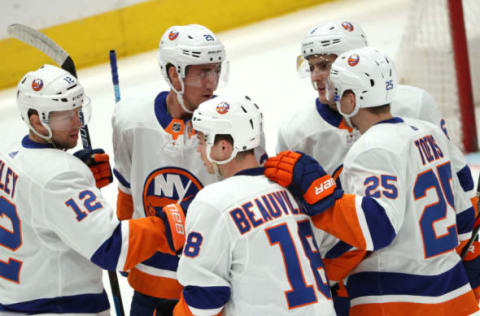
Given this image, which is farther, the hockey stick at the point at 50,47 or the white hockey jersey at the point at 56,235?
the hockey stick at the point at 50,47

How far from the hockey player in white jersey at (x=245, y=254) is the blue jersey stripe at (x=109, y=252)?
266mm

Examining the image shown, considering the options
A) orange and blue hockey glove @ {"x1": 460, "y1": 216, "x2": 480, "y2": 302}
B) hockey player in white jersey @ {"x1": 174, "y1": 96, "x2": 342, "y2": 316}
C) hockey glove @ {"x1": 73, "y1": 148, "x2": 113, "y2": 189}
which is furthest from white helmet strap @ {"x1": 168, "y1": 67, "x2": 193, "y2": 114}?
orange and blue hockey glove @ {"x1": 460, "y1": 216, "x2": 480, "y2": 302}

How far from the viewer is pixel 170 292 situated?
9.19 feet

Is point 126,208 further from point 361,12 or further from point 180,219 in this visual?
point 361,12

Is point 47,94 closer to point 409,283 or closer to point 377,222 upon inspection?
point 377,222

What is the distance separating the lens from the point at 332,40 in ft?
9.11

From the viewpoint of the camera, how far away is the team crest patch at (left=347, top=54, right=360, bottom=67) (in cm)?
241

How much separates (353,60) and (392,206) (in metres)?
0.47

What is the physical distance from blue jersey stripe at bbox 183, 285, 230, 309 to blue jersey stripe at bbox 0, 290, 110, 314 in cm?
48

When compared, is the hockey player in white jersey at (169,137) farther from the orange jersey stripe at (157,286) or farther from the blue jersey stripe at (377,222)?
the blue jersey stripe at (377,222)

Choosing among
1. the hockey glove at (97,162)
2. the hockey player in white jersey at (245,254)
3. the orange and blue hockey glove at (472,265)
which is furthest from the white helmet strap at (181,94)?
the orange and blue hockey glove at (472,265)

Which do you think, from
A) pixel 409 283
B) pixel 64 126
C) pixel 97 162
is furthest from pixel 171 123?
pixel 409 283

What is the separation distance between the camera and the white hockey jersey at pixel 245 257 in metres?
2.11

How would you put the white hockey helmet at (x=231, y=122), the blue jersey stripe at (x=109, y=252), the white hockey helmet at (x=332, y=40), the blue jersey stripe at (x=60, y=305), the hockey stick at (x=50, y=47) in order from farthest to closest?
the hockey stick at (x=50, y=47), the white hockey helmet at (x=332, y=40), the blue jersey stripe at (x=60, y=305), the blue jersey stripe at (x=109, y=252), the white hockey helmet at (x=231, y=122)
